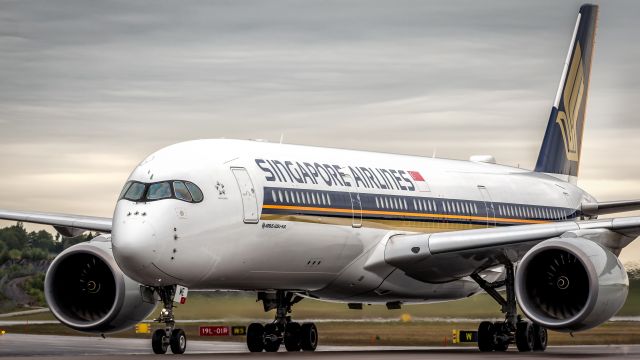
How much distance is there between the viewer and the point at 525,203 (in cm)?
3556

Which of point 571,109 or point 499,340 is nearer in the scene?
point 499,340

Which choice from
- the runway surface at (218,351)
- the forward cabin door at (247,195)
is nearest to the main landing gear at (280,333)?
the runway surface at (218,351)

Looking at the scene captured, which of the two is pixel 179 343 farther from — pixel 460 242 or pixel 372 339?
pixel 372 339

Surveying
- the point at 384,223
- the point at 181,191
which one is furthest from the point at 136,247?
the point at 384,223

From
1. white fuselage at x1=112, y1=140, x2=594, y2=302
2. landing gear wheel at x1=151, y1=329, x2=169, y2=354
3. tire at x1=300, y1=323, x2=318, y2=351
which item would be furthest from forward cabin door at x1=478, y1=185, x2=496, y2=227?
landing gear wheel at x1=151, y1=329, x2=169, y2=354

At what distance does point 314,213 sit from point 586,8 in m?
17.4

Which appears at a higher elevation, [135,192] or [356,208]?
[356,208]

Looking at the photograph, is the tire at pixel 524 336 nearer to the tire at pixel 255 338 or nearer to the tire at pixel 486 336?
the tire at pixel 486 336

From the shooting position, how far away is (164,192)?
2419cm

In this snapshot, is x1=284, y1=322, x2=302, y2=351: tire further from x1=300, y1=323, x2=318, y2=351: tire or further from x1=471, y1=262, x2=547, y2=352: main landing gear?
x1=471, y1=262, x2=547, y2=352: main landing gear

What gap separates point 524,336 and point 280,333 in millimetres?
5882

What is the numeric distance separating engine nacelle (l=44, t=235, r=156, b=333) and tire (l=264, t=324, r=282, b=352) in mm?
3164

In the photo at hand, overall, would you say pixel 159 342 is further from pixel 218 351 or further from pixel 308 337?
pixel 308 337

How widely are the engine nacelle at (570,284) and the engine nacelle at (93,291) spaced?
793 centimetres
